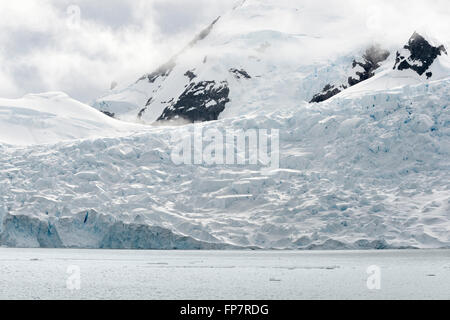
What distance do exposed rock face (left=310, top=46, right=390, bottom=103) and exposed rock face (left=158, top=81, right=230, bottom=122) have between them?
871 inches

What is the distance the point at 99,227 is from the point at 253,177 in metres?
12.9

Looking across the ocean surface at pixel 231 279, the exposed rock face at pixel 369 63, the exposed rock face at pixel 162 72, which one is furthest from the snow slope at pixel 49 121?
the exposed rock face at pixel 162 72

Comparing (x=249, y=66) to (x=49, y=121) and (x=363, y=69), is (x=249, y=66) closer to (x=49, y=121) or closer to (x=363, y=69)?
(x=363, y=69)

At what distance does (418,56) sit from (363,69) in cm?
1484

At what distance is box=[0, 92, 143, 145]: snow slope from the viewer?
64188mm

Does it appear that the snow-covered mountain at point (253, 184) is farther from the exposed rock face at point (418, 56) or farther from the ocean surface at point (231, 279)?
the exposed rock face at point (418, 56)

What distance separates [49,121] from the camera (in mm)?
67438

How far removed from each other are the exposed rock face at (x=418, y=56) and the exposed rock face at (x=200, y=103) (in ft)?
111

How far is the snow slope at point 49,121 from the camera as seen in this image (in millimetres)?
64188

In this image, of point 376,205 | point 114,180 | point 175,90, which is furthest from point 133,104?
point 376,205

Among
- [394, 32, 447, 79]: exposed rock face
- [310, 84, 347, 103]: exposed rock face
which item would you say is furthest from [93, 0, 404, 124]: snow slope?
[394, 32, 447, 79]: exposed rock face

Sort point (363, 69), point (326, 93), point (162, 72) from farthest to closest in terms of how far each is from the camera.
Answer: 1. point (162, 72)
2. point (363, 69)
3. point (326, 93)

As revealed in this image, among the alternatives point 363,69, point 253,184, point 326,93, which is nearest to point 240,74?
point 363,69

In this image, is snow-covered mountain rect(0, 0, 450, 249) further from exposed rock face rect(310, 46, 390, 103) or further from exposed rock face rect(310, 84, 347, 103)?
exposed rock face rect(310, 46, 390, 103)
